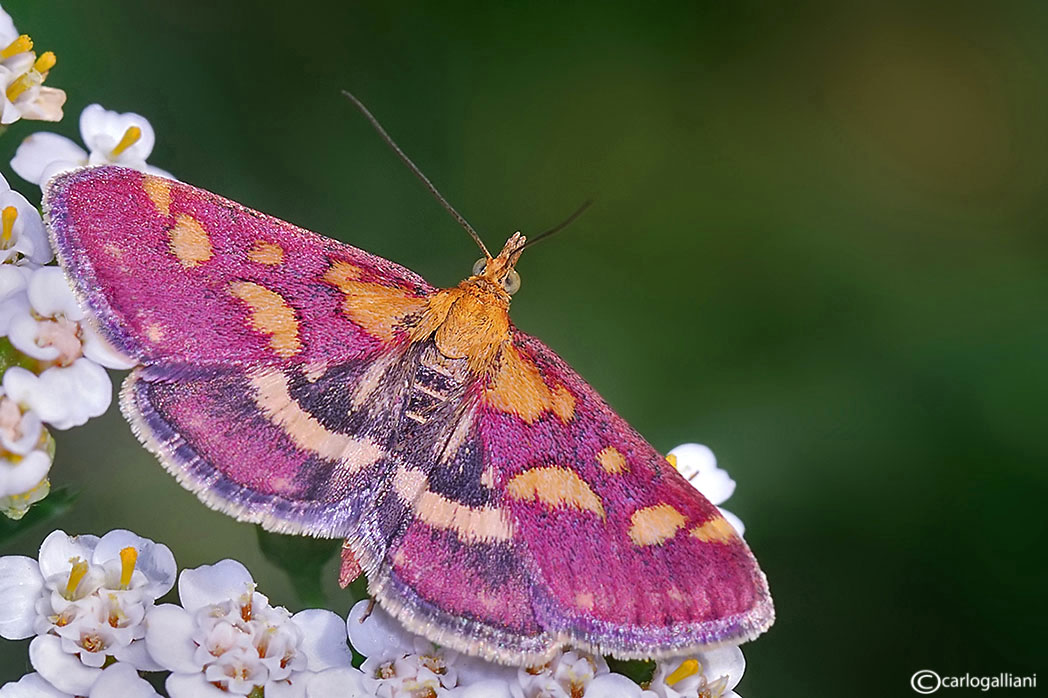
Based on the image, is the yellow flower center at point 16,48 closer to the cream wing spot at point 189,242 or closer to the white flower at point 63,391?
the cream wing spot at point 189,242

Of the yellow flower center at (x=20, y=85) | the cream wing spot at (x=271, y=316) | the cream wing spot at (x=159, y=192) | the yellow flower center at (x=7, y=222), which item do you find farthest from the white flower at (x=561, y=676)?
the yellow flower center at (x=20, y=85)

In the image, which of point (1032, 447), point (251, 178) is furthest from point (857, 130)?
point (251, 178)

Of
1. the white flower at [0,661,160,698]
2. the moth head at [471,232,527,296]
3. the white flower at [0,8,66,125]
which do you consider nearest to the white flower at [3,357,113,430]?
the white flower at [0,661,160,698]

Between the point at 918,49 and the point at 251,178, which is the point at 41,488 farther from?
the point at 918,49

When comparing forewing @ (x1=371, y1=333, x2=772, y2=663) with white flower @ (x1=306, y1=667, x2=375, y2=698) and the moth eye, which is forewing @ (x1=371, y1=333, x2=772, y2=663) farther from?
the moth eye

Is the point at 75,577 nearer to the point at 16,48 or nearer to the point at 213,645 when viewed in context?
the point at 213,645
